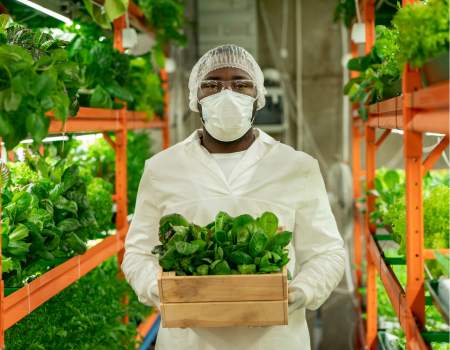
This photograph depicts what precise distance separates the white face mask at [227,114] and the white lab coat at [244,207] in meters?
0.10

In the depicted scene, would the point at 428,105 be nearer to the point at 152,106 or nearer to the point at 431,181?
the point at 431,181

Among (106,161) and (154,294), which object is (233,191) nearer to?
(154,294)

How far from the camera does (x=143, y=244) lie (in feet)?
8.44

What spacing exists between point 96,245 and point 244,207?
49.6 inches

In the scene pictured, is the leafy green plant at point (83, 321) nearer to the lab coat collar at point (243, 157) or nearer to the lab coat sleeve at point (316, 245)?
the lab coat collar at point (243, 157)

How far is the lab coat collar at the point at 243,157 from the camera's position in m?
2.55

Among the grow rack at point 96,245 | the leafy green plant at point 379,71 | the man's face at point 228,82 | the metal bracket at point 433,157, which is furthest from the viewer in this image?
the leafy green plant at point 379,71

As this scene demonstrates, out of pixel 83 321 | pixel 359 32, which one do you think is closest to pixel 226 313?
pixel 83 321

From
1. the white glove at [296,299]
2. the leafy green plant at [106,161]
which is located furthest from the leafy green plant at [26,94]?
the leafy green plant at [106,161]

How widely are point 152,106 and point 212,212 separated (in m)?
2.65

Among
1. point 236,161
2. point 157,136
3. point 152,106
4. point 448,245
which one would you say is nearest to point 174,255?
point 236,161

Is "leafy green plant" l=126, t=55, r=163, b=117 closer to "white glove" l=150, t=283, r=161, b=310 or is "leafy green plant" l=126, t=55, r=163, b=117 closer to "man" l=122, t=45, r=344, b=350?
"man" l=122, t=45, r=344, b=350

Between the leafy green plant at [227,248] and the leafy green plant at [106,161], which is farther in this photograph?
the leafy green plant at [106,161]

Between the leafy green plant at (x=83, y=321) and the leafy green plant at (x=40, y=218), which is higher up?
the leafy green plant at (x=40, y=218)
